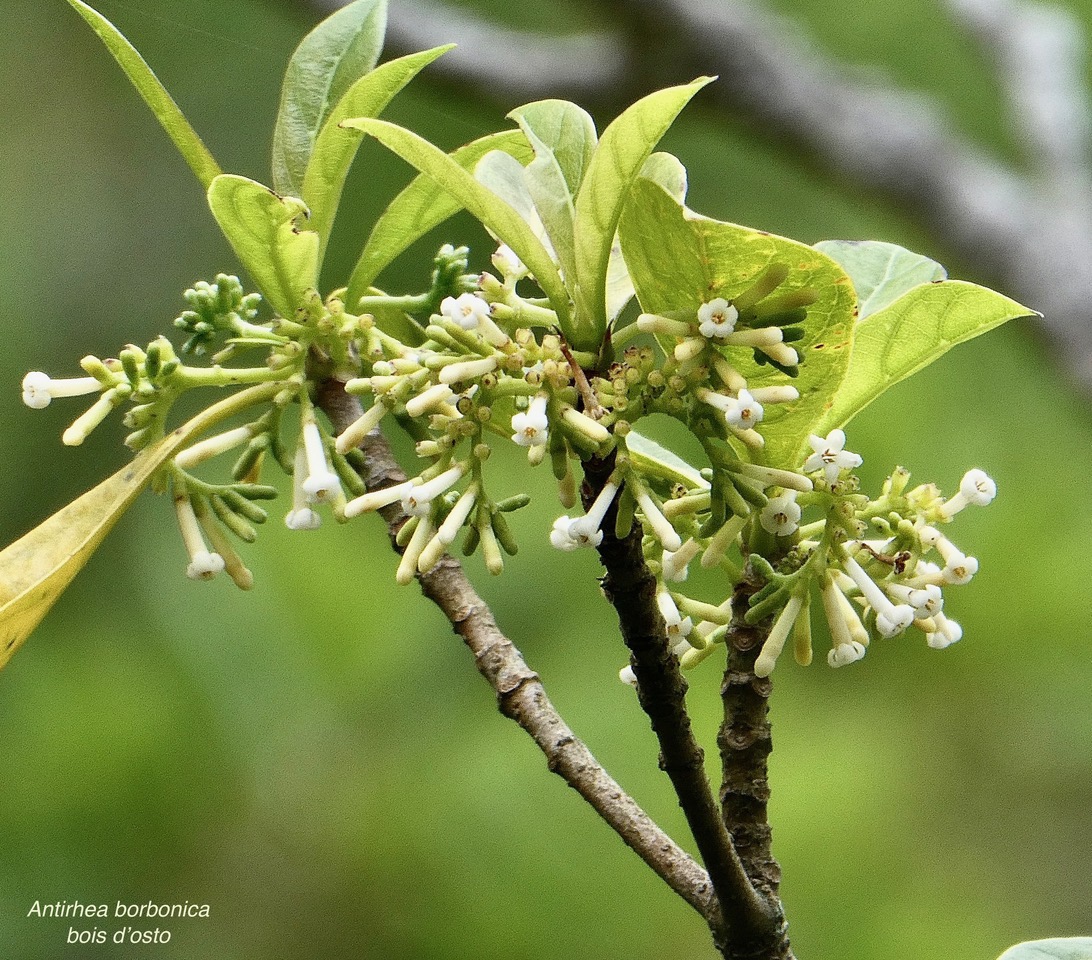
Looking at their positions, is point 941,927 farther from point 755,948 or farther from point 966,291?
point 966,291

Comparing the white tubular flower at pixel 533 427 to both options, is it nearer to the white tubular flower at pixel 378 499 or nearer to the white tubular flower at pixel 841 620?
the white tubular flower at pixel 378 499

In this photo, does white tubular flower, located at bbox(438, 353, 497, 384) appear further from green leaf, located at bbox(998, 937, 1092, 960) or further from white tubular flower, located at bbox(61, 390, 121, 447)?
green leaf, located at bbox(998, 937, 1092, 960)

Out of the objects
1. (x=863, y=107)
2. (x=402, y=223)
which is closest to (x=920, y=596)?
(x=402, y=223)

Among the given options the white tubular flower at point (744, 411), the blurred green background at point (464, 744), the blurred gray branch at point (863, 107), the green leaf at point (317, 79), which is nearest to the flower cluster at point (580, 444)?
the white tubular flower at point (744, 411)

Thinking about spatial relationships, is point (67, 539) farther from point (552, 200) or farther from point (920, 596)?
point (920, 596)

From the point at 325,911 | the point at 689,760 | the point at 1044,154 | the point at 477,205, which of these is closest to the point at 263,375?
the point at 477,205

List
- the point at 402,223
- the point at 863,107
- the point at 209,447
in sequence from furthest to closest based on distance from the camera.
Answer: the point at 863,107 < the point at 402,223 < the point at 209,447

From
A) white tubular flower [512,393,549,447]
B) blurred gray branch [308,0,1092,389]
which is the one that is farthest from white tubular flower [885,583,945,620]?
blurred gray branch [308,0,1092,389]
